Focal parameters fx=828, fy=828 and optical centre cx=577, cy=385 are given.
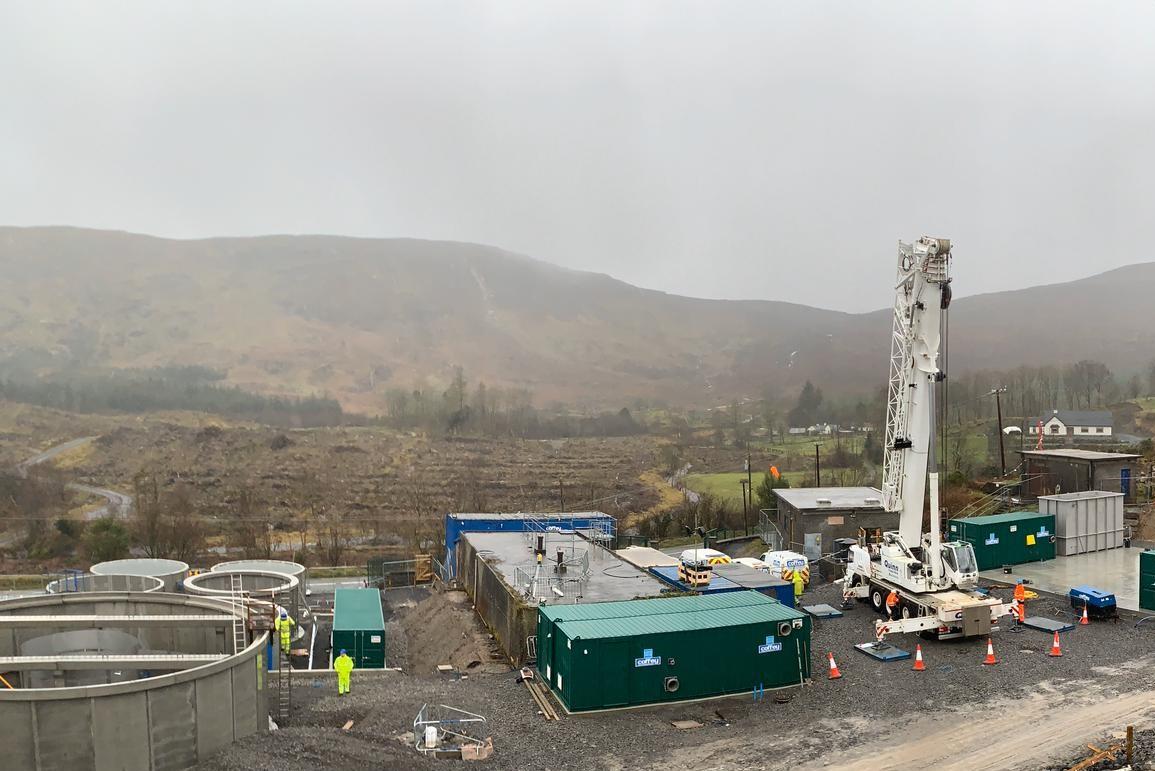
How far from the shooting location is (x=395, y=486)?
104 meters

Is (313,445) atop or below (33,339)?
below

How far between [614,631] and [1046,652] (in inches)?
482

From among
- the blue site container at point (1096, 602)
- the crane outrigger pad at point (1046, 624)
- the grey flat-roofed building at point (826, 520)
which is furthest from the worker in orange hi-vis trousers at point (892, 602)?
the grey flat-roofed building at point (826, 520)

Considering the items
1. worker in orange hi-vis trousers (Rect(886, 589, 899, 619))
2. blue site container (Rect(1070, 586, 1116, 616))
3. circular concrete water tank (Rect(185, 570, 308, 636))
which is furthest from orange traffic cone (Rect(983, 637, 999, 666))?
circular concrete water tank (Rect(185, 570, 308, 636))

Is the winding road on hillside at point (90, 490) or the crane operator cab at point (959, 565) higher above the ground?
the crane operator cab at point (959, 565)

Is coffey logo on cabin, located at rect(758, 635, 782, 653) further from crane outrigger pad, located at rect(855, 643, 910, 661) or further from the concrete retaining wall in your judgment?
the concrete retaining wall

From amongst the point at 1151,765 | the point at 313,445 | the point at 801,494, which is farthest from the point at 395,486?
the point at 1151,765

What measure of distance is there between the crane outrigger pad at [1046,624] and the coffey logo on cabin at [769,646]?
9969mm

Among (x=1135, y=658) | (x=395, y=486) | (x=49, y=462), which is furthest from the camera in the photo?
(x=49, y=462)

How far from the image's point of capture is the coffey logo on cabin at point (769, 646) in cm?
1964

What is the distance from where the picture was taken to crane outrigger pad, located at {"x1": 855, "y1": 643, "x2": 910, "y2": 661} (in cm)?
2194

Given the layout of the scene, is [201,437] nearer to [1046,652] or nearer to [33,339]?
[33,339]

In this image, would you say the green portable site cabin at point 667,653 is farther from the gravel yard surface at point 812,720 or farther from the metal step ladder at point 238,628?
the metal step ladder at point 238,628

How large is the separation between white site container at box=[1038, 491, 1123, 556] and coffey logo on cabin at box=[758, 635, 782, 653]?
867 inches
